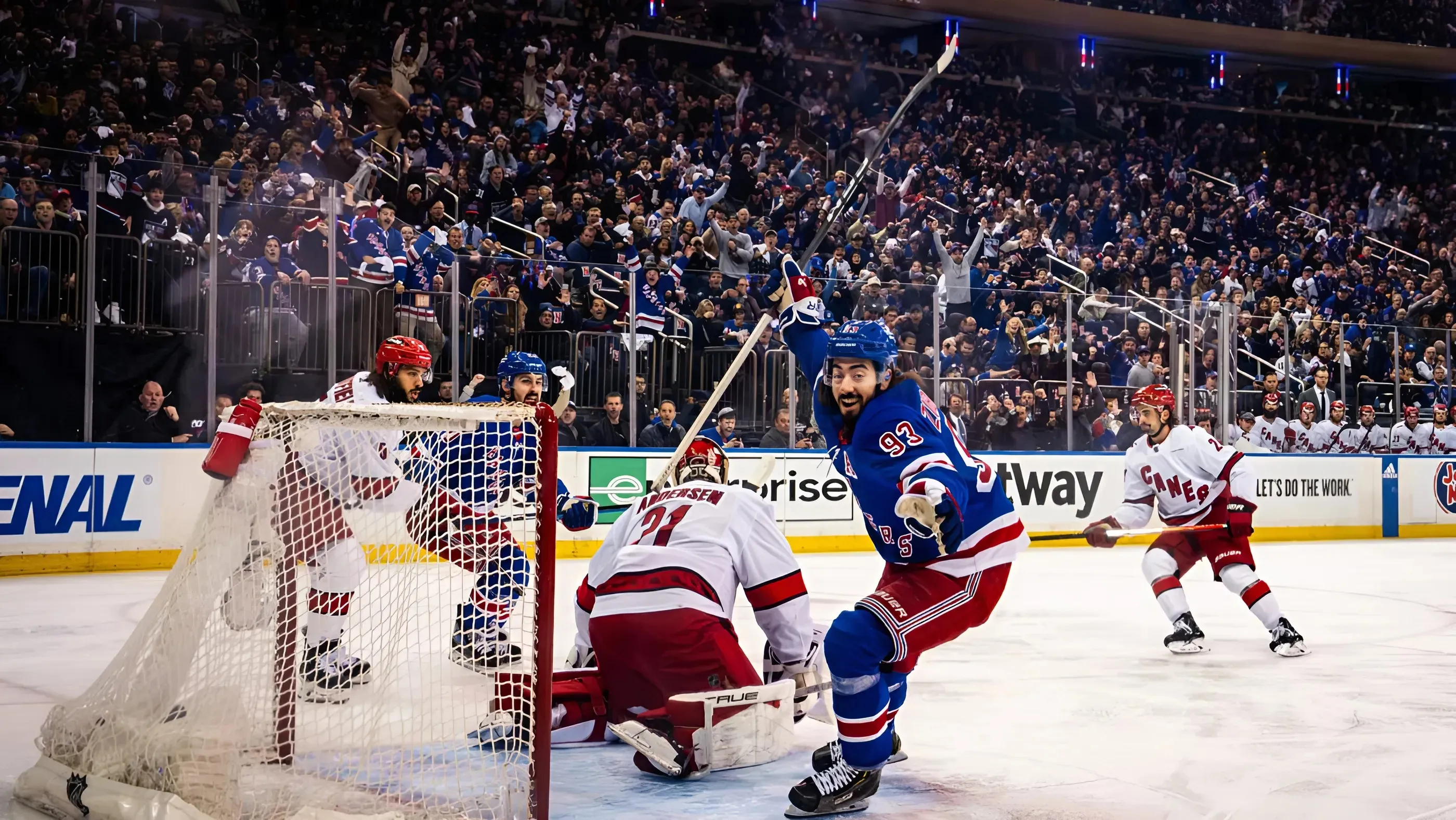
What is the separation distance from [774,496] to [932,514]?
25.4 ft

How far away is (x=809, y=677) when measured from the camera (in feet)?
13.1

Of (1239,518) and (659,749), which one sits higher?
(1239,518)

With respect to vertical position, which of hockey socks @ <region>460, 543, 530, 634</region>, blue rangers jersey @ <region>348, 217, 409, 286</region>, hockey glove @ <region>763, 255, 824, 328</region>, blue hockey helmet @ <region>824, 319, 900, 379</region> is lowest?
hockey socks @ <region>460, 543, 530, 634</region>

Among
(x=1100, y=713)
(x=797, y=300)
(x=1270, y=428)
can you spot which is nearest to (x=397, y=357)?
(x=797, y=300)

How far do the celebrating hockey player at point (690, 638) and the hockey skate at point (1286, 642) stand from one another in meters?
3.05

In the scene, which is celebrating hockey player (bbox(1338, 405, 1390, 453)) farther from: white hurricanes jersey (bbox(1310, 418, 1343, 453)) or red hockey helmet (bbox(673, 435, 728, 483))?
red hockey helmet (bbox(673, 435, 728, 483))

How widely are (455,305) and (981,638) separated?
16.1 ft

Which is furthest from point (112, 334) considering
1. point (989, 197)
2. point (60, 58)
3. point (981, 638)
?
point (989, 197)

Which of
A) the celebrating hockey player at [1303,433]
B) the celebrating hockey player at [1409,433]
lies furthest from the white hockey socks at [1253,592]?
the celebrating hockey player at [1409,433]

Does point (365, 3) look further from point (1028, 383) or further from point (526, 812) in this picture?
point (526, 812)

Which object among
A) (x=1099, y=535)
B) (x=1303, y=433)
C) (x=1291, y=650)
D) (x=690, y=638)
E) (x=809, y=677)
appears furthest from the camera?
(x=1303, y=433)

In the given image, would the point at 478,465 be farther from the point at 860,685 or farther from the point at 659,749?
the point at 860,685

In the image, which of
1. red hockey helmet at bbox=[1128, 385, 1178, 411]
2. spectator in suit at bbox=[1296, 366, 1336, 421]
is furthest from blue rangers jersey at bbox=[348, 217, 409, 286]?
spectator in suit at bbox=[1296, 366, 1336, 421]

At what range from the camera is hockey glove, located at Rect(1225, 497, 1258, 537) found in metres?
6.14
